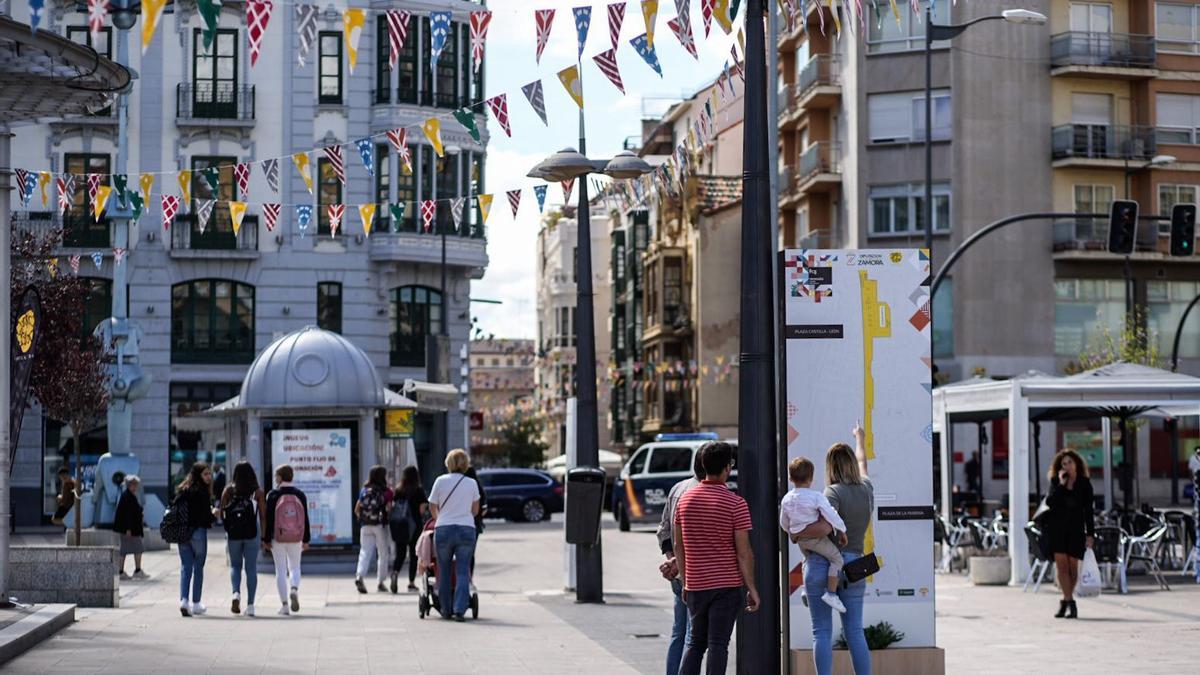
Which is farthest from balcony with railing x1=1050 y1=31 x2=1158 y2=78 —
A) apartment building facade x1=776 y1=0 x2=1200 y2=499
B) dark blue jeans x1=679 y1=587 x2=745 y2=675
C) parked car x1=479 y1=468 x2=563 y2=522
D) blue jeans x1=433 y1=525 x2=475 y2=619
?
dark blue jeans x1=679 y1=587 x2=745 y2=675

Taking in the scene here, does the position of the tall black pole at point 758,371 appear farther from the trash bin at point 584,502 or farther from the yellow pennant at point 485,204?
the yellow pennant at point 485,204

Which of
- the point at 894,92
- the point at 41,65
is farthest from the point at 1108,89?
the point at 41,65

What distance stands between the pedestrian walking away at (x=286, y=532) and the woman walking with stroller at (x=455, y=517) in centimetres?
233

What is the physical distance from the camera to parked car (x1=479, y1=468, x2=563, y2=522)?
52.2 meters

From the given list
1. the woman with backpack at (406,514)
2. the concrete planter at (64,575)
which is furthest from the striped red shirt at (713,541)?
the woman with backpack at (406,514)

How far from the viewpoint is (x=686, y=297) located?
7450 centimetres

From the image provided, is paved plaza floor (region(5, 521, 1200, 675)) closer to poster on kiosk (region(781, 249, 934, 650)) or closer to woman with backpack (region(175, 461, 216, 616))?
woman with backpack (region(175, 461, 216, 616))

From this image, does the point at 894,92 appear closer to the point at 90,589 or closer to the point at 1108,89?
the point at 1108,89

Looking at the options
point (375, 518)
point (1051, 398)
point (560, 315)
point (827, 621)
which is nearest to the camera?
point (827, 621)

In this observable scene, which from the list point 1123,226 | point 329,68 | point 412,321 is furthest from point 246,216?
point 1123,226

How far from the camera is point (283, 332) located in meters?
48.8

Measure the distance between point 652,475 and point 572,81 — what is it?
26.2 metres

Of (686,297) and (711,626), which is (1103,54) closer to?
(686,297)

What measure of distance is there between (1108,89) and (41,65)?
1731 inches
